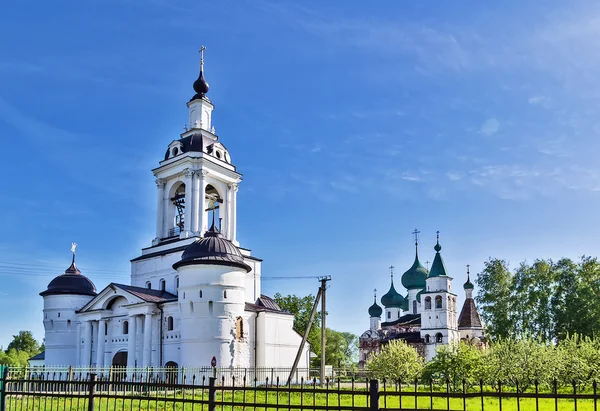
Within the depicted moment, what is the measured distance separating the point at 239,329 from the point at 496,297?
20.9m

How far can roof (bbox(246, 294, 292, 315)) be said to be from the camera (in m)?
31.4

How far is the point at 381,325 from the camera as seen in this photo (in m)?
62.2

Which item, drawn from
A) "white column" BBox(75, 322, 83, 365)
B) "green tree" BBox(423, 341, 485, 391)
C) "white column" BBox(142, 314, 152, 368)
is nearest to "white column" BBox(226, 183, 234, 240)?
"white column" BBox(142, 314, 152, 368)

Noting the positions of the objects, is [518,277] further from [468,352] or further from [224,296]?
[224,296]

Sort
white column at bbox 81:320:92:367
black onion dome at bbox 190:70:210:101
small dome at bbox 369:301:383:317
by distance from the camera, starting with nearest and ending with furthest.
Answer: white column at bbox 81:320:92:367 < black onion dome at bbox 190:70:210:101 < small dome at bbox 369:301:383:317

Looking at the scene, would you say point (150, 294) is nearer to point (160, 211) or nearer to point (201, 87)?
point (160, 211)

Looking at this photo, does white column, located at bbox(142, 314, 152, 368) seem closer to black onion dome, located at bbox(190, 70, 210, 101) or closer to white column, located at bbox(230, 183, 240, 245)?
white column, located at bbox(230, 183, 240, 245)

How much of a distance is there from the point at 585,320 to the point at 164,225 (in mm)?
26288

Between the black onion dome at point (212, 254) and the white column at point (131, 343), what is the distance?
400 centimetres

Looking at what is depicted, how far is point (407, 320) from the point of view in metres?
59.1

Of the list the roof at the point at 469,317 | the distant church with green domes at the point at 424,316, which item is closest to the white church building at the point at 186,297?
the distant church with green domes at the point at 424,316

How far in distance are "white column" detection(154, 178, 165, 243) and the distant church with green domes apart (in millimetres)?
20572

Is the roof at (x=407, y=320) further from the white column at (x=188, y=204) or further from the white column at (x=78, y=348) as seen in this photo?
the white column at (x=78, y=348)

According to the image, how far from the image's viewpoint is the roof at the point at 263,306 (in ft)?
103
